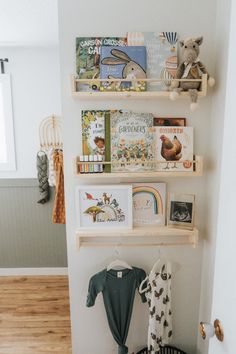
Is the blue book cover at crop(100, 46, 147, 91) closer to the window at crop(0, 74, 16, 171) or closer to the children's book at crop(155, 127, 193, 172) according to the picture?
the children's book at crop(155, 127, 193, 172)

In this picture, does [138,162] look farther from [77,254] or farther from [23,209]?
[23,209]

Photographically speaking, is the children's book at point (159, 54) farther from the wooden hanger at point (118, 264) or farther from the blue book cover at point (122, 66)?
the wooden hanger at point (118, 264)

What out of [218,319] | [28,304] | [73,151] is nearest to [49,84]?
[73,151]

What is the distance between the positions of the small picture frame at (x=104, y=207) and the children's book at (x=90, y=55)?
527mm

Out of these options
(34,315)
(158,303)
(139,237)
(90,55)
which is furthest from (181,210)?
(34,315)

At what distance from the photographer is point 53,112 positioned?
2518mm

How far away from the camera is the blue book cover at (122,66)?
4.01 ft

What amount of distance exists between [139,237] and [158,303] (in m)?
0.37

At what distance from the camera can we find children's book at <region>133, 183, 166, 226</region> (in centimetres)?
135

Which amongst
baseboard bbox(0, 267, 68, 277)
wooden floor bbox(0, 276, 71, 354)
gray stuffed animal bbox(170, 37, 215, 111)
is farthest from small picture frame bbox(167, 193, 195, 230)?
baseboard bbox(0, 267, 68, 277)

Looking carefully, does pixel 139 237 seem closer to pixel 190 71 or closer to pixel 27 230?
pixel 190 71

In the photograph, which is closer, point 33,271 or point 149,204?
point 149,204

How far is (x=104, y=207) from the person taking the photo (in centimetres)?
134

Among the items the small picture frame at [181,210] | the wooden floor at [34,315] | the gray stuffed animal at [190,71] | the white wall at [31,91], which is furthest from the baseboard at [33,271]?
the gray stuffed animal at [190,71]
